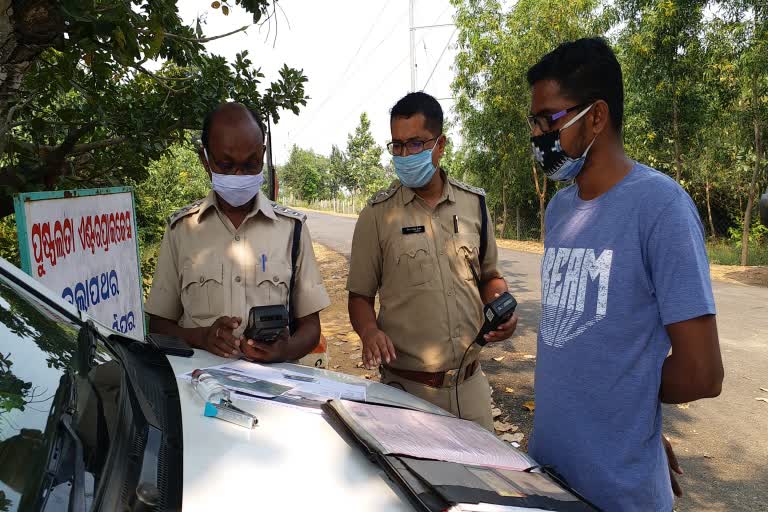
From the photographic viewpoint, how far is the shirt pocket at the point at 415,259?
2463 millimetres

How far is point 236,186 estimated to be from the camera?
89.1 inches

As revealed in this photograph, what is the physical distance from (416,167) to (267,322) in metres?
1.03

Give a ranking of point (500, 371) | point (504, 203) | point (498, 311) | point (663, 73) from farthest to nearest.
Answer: point (504, 203) → point (663, 73) → point (500, 371) → point (498, 311)

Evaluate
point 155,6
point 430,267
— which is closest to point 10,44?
point 155,6

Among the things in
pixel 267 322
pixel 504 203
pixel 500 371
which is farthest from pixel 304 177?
pixel 267 322

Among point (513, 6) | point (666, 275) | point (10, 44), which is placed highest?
point (513, 6)

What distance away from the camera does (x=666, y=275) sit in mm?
1319

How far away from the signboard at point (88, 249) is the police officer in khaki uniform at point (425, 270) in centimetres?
104

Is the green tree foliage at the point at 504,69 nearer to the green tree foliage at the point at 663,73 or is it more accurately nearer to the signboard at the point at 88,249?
the green tree foliage at the point at 663,73

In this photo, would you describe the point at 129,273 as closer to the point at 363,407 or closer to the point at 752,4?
the point at 363,407

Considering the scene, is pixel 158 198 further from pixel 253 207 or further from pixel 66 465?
pixel 66 465

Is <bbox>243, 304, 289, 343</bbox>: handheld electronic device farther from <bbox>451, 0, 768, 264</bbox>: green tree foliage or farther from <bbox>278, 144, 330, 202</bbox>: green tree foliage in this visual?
<bbox>278, 144, 330, 202</bbox>: green tree foliage

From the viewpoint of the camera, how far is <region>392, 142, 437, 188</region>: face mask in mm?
2520

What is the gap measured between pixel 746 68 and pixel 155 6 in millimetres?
11570
